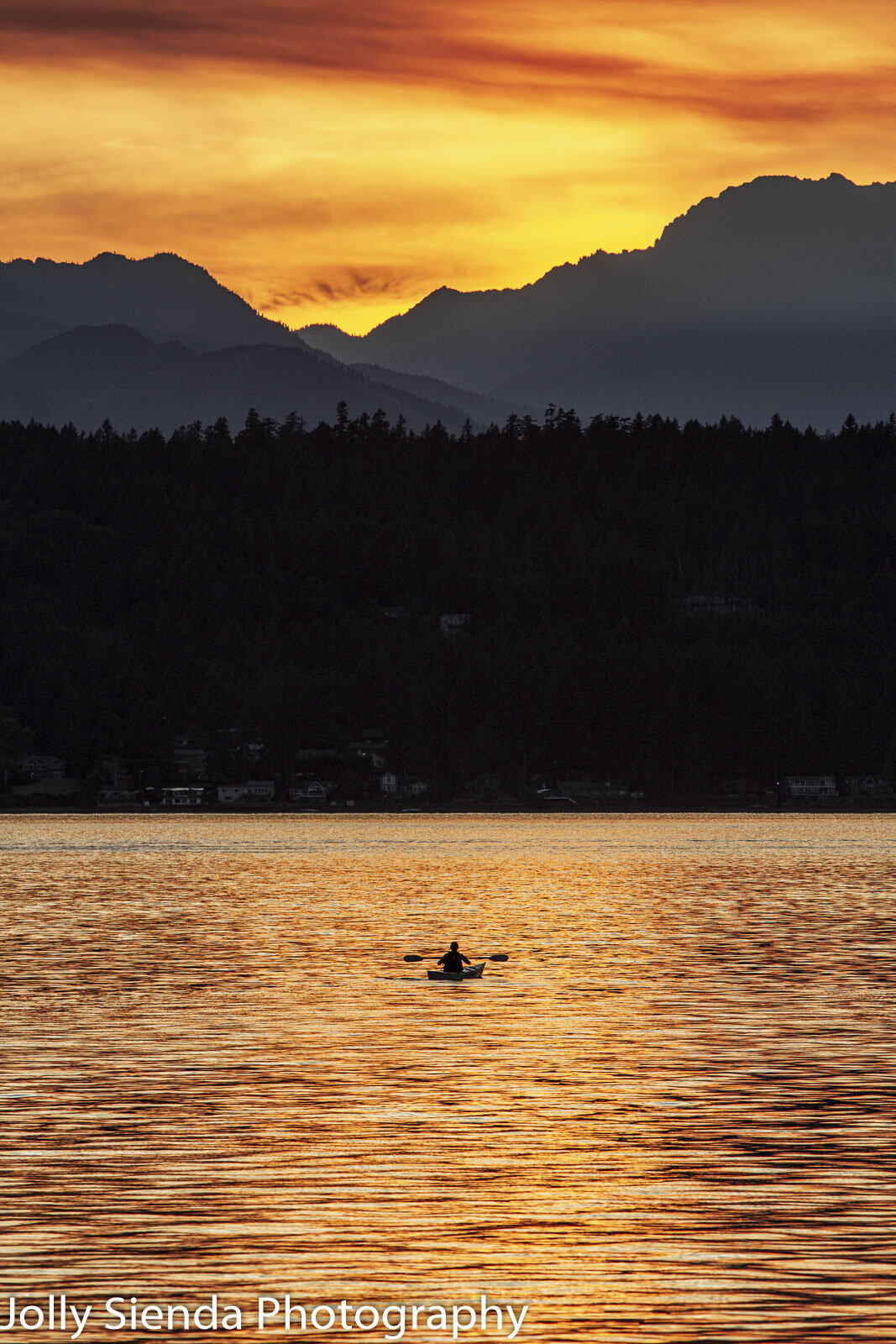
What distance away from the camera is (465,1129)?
105ft

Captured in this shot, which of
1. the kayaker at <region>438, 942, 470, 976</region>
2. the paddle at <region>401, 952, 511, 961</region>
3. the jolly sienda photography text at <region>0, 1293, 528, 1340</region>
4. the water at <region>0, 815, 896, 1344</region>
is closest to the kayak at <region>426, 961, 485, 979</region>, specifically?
the kayaker at <region>438, 942, 470, 976</region>

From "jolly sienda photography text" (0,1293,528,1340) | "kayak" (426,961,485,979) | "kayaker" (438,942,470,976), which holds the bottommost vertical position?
"jolly sienda photography text" (0,1293,528,1340)

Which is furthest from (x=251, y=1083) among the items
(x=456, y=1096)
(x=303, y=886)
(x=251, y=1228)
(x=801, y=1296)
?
(x=303, y=886)

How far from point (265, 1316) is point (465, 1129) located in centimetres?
1150

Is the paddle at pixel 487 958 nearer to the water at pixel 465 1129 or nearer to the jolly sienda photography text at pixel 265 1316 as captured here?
the water at pixel 465 1129

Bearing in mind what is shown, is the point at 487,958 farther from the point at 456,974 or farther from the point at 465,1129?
the point at 465,1129

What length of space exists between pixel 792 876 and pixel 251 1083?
294 ft

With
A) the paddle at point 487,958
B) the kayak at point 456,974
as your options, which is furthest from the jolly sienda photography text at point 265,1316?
the paddle at point 487,958

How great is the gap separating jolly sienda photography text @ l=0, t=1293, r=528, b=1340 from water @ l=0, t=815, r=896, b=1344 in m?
0.14

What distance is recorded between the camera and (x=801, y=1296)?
845 inches

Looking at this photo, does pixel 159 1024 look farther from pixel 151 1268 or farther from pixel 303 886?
pixel 303 886

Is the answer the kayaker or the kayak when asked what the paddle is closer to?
the kayak

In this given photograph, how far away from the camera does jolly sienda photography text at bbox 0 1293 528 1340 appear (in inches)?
800

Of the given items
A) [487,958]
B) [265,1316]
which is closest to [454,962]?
[487,958]
